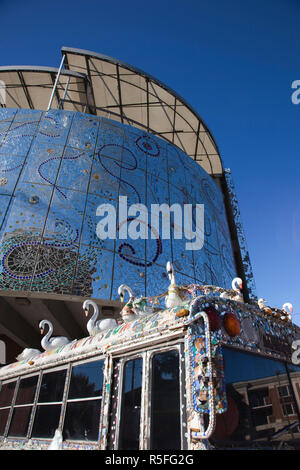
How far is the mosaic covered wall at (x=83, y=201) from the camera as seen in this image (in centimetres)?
883

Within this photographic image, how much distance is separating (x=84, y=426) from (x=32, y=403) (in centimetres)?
131

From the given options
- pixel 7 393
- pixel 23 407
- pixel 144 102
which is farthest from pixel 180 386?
pixel 144 102

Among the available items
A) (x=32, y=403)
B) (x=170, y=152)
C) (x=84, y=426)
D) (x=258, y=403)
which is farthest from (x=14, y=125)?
(x=258, y=403)

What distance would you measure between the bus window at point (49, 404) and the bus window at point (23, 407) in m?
0.24

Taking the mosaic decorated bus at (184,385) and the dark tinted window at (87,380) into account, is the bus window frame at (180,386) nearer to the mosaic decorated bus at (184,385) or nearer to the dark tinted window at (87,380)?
the mosaic decorated bus at (184,385)

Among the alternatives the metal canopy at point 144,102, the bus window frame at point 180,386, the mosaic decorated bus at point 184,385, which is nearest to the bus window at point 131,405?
the mosaic decorated bus at point 184,385

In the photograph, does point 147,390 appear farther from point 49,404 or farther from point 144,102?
point 144,102

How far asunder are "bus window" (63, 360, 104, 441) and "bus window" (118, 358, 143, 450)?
13.9 inches

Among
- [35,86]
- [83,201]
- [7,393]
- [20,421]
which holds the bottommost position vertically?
[20,421]

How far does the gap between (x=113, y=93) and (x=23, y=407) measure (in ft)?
59.8

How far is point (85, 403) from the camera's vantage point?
128 inches

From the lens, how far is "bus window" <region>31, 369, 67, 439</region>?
356 centimetres

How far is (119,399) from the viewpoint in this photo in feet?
9.57
